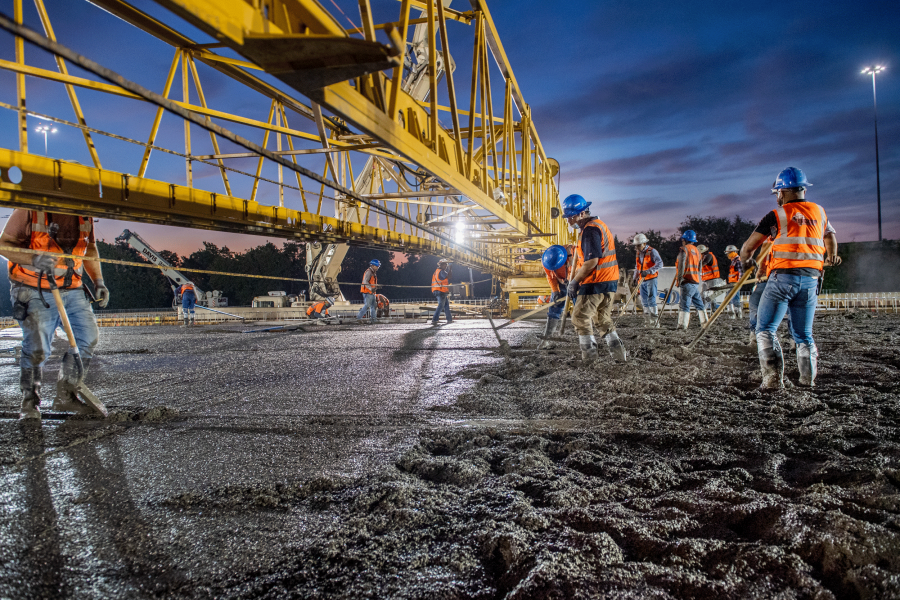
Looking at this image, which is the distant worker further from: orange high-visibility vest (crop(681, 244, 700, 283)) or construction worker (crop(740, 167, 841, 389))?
construction worker (crop(740, 167, 841, 389))

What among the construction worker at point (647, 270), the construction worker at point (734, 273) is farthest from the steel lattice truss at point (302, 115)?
the construction worker at point (734, 273)

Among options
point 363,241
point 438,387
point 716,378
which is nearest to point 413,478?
point 438,387

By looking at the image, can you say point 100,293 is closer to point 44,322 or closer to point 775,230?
point 44,322

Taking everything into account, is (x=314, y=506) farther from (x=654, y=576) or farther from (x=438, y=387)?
(x=438, y=387)

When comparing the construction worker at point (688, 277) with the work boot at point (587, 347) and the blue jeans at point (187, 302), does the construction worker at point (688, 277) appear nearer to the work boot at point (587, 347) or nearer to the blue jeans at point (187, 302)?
the work boot at point (587, 347)

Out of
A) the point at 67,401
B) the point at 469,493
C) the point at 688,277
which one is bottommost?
the point at 469,493

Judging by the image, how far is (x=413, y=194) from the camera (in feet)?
20.9

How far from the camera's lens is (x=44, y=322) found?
3.25 metres

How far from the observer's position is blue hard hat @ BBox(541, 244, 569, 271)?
686 cm

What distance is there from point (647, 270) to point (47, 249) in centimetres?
974

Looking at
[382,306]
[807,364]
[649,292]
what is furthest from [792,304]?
[382,306]

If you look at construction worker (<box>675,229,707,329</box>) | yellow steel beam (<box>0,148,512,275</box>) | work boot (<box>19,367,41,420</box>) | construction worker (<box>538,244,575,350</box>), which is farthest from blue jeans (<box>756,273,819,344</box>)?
yellow steel beam (<box>0,148,512,275</box>)

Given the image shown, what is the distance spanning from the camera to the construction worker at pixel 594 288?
5.04m

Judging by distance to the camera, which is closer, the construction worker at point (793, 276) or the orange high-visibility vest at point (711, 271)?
the construction worker at point (793, 276)
